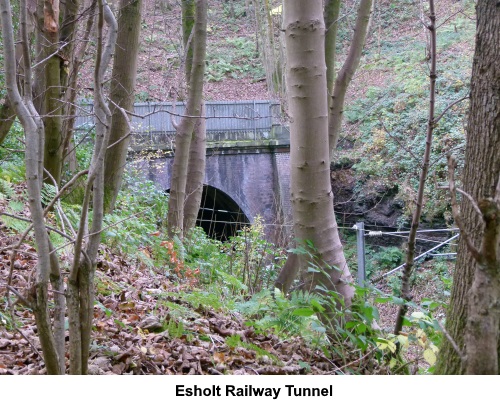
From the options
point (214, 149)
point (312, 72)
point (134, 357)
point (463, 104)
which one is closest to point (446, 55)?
point (463, 104)

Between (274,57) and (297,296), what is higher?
(274,57)

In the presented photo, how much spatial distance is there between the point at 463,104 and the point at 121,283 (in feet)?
46.5

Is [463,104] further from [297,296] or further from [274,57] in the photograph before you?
[297,296]

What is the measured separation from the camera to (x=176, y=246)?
6.22 metres

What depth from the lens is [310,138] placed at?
367 cm

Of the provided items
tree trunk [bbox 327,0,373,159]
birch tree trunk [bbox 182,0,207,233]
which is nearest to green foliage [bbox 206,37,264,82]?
birch tree trunk [bbox 182,0,207,233]

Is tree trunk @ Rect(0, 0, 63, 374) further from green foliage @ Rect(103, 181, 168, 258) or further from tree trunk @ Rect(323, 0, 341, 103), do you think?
tree trunk @ Rect(323, 0, 341, 103)

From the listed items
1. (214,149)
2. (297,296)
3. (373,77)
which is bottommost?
(297,296)

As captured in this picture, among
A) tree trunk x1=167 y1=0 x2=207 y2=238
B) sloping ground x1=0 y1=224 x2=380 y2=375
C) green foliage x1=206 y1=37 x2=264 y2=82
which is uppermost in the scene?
green foliage x1=206 y1=37 x2=264 y2=82

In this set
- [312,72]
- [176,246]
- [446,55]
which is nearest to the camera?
[312,72]

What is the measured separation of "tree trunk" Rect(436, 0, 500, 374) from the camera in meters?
2.28

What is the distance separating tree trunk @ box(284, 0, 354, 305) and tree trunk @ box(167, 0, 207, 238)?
3802mm

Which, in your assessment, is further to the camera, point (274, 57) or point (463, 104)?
point (274, 57)
